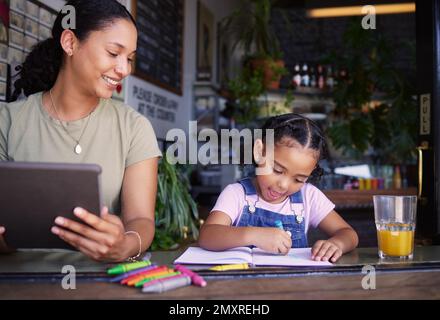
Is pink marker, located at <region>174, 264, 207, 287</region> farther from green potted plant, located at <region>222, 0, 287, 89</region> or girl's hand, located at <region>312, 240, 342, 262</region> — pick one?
green potted plant, located at <region>222, 0, 287, 89</region>

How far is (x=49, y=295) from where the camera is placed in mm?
924

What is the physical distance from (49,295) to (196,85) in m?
3.85

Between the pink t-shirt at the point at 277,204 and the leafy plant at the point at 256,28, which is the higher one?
the leafy plant at the point at 256,28

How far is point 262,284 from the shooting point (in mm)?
985

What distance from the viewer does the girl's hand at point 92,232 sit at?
1068 mm

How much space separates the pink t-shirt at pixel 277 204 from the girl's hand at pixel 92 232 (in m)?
0.55

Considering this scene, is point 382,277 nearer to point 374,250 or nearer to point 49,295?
point 374,250

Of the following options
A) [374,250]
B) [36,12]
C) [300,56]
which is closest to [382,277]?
[374,250]

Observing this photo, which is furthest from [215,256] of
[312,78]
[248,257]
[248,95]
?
[312,78]

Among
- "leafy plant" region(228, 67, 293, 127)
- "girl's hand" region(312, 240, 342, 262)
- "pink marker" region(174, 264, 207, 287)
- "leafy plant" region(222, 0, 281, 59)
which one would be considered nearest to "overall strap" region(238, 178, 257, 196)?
"girl's hand" region(312, 240, 342, 262)

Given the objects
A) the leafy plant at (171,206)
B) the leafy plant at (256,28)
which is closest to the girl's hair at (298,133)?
the leafy plant at (171,206)

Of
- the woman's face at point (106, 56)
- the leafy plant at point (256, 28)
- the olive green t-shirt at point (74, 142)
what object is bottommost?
the olive green t-shirt at point (74, 142)

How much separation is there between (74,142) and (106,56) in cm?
29

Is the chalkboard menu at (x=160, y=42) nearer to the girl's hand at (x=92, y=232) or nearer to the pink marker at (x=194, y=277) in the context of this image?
the girl's hand at (x=92, y=232)
